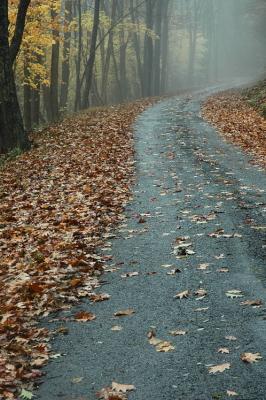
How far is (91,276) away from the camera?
7.13 meters

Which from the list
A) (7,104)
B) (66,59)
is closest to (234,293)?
(7,104)

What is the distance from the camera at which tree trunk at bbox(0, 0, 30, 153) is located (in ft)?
53.2

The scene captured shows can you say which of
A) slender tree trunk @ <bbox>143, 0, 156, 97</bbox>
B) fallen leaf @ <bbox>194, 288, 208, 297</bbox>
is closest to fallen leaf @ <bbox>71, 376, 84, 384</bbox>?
fallen leaf @ <bbox>194, 288, 208, 297</bbox>

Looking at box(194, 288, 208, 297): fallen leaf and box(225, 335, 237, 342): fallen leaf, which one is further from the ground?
box(225, 335, 237, 342): fallen leaf

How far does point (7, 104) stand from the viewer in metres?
17.0

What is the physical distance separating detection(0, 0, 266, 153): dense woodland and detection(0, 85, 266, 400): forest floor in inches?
248

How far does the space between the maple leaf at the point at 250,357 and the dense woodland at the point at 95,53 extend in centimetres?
1406

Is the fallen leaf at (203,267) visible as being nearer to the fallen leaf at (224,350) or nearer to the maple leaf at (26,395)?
the fallen leaf at (224,350)

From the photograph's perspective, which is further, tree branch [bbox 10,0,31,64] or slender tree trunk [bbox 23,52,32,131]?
slender tree trunk [bbox 23,52,32,131]

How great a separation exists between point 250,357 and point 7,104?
1416cm

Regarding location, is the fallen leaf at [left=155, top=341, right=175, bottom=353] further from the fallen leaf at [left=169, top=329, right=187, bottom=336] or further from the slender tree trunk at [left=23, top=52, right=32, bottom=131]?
the slender tree trunk at [left=23, top=52, right=32, bottom=131]

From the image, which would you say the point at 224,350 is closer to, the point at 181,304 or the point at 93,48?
the point at 181,304

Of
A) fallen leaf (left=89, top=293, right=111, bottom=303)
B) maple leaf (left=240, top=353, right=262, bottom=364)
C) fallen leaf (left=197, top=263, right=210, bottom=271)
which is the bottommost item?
fallen leaf (left=89, top=293, right=111, bottom=303)

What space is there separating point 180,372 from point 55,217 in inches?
237
